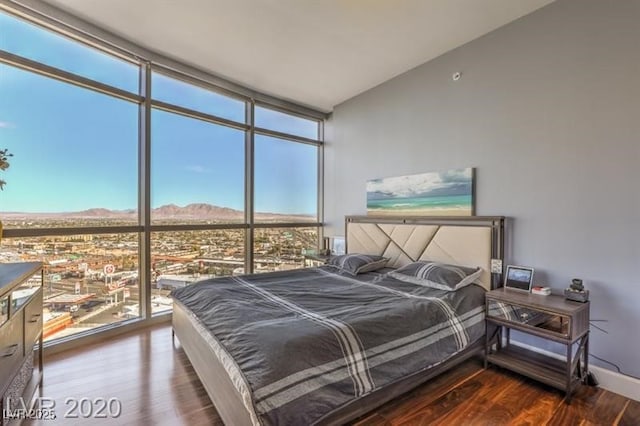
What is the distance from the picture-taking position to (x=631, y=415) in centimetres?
196

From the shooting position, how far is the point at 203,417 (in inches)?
75.0

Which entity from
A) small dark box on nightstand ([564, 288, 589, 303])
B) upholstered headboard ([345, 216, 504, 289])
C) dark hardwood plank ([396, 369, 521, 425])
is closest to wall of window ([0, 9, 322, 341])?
upholstered headboard ([345, 216, 504, 289])

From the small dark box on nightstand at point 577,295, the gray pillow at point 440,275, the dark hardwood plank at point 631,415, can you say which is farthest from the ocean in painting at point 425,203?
the dark hardwood plank at point 631,415

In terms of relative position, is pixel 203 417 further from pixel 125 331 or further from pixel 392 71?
pixel 392 71

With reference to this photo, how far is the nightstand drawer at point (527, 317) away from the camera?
87.5 inches

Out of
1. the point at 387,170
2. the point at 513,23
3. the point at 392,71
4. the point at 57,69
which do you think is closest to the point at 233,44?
the point at 57,69

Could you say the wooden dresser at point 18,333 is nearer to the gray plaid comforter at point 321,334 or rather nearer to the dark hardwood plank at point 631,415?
the gray plaid comforter at point 321,334

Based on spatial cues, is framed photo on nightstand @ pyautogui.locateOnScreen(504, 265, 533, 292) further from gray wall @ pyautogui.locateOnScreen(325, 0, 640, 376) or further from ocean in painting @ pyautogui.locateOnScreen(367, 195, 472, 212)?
ocean in painting @ pyautogui.locateOnScreen(367, 195, 472, 212)

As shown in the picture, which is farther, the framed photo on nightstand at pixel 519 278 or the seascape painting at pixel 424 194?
the seascape painting at pixel 424 194

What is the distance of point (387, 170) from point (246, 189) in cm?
203

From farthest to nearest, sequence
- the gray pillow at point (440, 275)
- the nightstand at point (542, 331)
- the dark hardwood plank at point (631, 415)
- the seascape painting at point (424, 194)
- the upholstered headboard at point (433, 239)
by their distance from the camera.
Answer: the seascape painting at point (424, 194)
the upholstered headboard at point (433, 239)
the gray pillow at point (440, 275)
the nightstand at point (542, 331)
the dark hardwood plank at point (631, 415)

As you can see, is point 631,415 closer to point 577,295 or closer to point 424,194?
point 577,295

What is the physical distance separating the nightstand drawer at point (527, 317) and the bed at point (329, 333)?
111 millimetres

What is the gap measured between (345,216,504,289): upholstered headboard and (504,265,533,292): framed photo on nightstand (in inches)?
5.9
